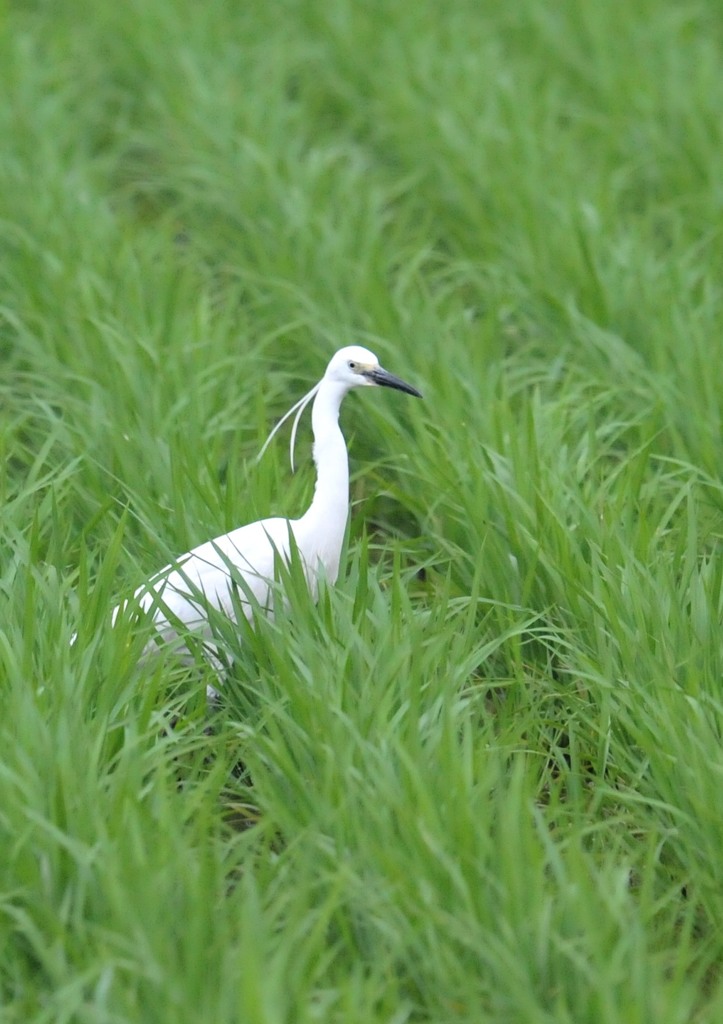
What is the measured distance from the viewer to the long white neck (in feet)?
9.53

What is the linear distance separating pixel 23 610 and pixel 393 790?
2.64 feet

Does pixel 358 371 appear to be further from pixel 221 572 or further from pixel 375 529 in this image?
pixel 375 529

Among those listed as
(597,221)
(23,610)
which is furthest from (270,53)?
(23,610)

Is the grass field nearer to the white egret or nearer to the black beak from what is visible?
the white egret

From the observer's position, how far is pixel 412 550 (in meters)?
3.20

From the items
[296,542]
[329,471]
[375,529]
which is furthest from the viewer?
[375,529]

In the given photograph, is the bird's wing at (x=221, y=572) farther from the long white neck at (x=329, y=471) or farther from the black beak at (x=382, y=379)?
the black beak at (x=382, y=379)

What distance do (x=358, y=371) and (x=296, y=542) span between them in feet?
1.22

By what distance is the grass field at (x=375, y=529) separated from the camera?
2.03 meters

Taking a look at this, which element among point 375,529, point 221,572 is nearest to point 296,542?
point 221,572

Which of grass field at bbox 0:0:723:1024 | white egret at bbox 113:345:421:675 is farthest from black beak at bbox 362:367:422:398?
grass field at bbox 0:0:723:1024

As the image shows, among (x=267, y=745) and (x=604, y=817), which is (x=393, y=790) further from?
(x=604, y=817)

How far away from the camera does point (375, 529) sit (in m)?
3.58

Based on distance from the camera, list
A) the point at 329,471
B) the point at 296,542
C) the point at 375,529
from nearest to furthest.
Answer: the point at 296,542, the point at 329,471, the point at 375,529
